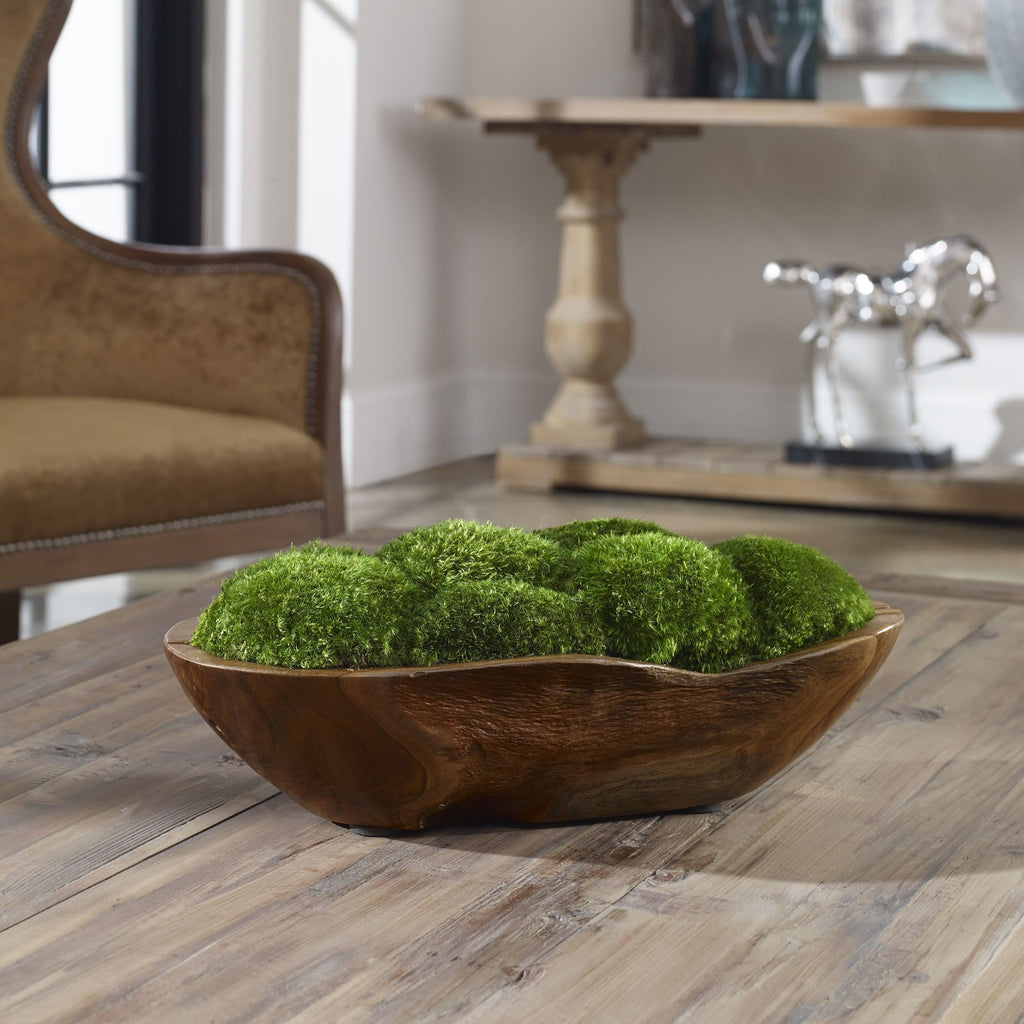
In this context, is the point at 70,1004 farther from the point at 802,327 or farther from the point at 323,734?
the point at 802,327

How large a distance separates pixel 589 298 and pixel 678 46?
578 millimetres

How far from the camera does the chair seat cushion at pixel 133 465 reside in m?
1.68

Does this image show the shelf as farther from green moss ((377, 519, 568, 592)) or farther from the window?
green moss ((377, 519, 568, 592))

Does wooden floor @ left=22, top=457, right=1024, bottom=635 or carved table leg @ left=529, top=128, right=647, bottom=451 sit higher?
carved table leg @ left=529, top=128, right=647, bottom=451

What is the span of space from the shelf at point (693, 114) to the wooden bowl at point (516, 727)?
90.5 inches

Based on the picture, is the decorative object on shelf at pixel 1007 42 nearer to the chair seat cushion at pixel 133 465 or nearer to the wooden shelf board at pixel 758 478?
the wooden shelf board at pixel 758 478

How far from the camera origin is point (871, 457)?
3129 millimetres

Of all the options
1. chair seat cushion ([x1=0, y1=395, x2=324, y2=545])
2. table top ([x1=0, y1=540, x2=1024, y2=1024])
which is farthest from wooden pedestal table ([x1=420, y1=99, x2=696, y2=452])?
table top ([x1=0, y1=540, x2=1024, y2=1024])

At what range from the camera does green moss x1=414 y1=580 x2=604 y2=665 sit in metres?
0.68

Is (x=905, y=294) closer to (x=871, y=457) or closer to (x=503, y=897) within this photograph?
(x=871, y=457)

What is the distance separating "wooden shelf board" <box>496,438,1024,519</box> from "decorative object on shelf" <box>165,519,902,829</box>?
2371 millimetres

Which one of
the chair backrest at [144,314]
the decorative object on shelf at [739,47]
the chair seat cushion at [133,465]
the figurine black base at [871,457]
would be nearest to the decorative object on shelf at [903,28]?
the decorative object on shelf at [739,47]

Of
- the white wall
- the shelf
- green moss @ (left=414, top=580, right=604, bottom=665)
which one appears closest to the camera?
green moss @ (left=414, top=580, right=604, bottom=665)

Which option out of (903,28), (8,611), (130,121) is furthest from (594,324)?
(8,611)
